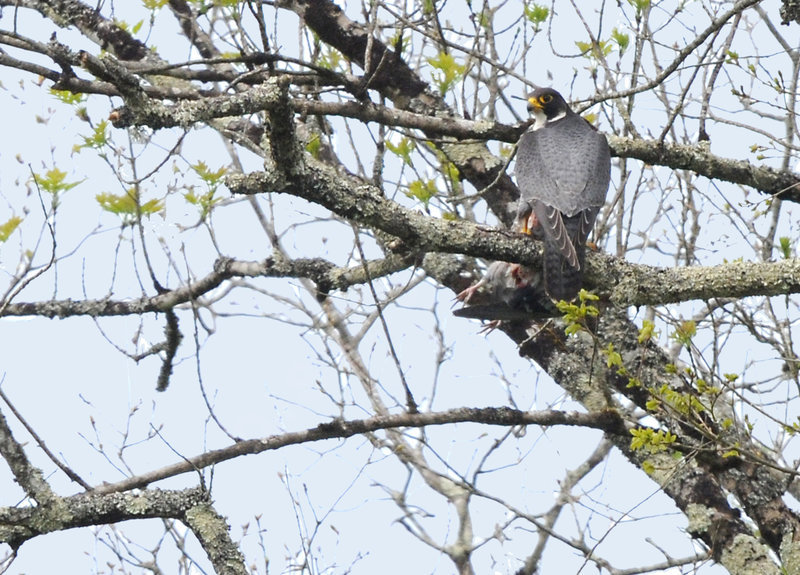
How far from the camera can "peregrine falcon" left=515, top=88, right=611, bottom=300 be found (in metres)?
4.72

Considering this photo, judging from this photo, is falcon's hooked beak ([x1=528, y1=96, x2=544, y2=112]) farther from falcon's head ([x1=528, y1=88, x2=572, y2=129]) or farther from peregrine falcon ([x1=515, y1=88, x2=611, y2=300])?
peregrine falcon ([x1=515, y1=88, x2=611, y2=300])

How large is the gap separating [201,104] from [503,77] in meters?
5.10

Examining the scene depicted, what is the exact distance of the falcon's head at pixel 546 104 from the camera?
6387mm

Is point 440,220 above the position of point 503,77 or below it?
below

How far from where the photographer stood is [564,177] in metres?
5.27

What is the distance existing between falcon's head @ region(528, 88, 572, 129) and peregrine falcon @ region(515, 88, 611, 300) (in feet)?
1.25

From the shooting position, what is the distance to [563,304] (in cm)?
341

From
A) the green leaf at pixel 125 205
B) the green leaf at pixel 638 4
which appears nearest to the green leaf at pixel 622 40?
the green leaf at pixel 638 4

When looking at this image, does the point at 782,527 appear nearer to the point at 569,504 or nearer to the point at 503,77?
the point at 569,504

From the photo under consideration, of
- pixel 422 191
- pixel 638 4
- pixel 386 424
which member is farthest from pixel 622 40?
pixel 386 424

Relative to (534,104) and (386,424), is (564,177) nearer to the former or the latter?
(534,104)

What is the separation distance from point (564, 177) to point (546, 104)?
1.34 metres

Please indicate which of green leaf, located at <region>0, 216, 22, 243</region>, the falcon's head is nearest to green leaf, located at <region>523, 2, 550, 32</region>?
the falcon's head

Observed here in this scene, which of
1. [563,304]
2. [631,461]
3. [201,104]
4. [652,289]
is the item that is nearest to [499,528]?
[631,461]
